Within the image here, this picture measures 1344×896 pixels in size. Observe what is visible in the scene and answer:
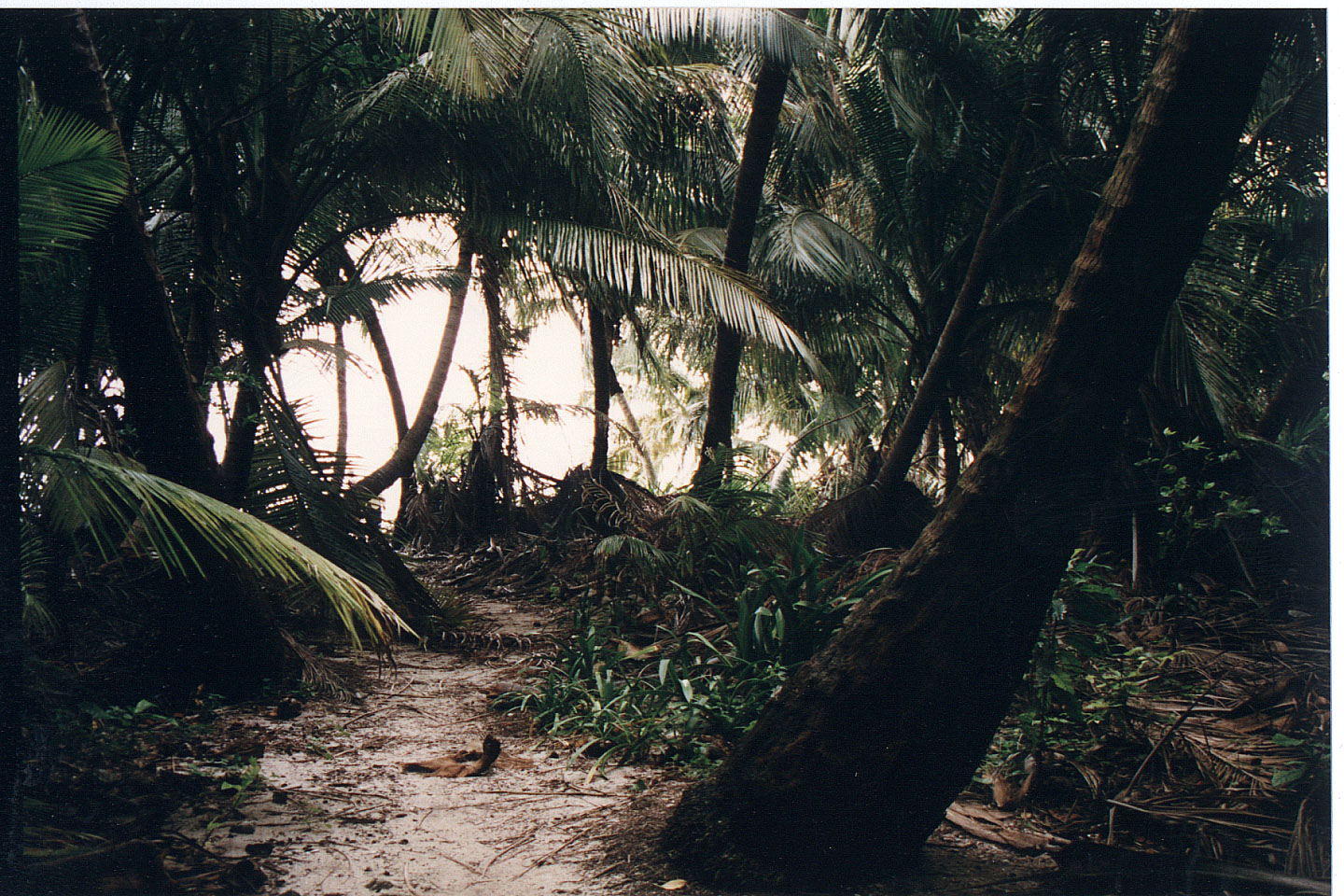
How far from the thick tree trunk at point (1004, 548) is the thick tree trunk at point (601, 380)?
12.2 ft

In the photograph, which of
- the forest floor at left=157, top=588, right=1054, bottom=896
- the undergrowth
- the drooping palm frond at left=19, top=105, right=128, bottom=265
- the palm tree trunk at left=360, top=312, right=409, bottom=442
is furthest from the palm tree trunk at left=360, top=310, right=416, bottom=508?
the drooping palm frond at left=19, top=105, right=128, bottom=265

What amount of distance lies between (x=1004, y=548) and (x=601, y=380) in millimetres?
4374

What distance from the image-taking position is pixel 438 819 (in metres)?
1.91

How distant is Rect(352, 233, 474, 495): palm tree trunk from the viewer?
5133 mm

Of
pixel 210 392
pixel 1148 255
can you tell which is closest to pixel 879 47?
pixel 1148 255

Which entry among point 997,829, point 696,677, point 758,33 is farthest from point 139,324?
point 997,829

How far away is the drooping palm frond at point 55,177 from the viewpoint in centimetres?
146

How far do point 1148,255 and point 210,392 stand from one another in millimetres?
2936

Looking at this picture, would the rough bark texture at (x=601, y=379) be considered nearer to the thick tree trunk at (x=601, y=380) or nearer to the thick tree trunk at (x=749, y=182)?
the thick tree trunk at (x=601, y=380)

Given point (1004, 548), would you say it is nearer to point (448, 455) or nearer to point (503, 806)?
point (503, 806)

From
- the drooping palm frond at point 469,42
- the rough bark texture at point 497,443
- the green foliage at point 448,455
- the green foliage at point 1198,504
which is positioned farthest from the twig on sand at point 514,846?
the green foliage at point 448,455

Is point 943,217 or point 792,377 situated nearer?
point 943,217

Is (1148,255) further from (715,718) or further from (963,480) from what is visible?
(715,718)

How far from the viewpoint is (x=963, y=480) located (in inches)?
64.6
